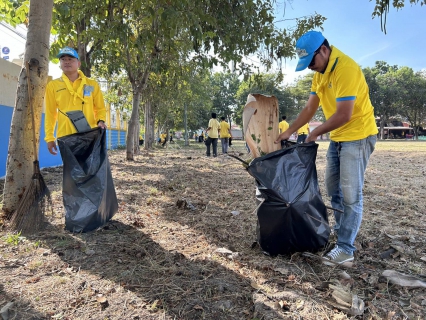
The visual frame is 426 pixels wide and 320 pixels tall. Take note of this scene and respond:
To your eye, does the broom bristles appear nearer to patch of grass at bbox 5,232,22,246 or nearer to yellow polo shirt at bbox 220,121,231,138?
patch of grass at bbox 5,232,22,246

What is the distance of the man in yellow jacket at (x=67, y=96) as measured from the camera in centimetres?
281

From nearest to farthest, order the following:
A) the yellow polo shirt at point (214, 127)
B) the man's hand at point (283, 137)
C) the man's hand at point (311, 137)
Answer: the man's hand at point (311, 137)
the man's hand at point (283, 137)
the yellow polo shirt at point (214, 127)

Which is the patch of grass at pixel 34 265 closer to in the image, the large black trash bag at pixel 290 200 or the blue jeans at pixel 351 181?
the large black trash bag at pixel 290 200

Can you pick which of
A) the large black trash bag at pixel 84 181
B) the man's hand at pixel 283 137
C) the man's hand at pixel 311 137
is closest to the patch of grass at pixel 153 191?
the large black trash bag at pixel 84 181

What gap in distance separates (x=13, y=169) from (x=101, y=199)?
100 centimetres

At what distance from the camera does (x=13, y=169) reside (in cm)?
295

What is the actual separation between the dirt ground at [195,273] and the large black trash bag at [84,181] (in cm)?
17

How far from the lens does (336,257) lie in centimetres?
224

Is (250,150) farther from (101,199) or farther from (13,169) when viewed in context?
(13,169)

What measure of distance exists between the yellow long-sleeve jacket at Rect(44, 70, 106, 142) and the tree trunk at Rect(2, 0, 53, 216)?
0.27 meters

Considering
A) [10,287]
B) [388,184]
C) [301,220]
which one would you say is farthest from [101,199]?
[388,184]

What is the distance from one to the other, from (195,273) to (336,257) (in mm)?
1058

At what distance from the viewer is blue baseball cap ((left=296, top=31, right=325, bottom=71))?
6.99ft

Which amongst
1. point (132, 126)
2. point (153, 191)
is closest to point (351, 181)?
point (153, 191)
